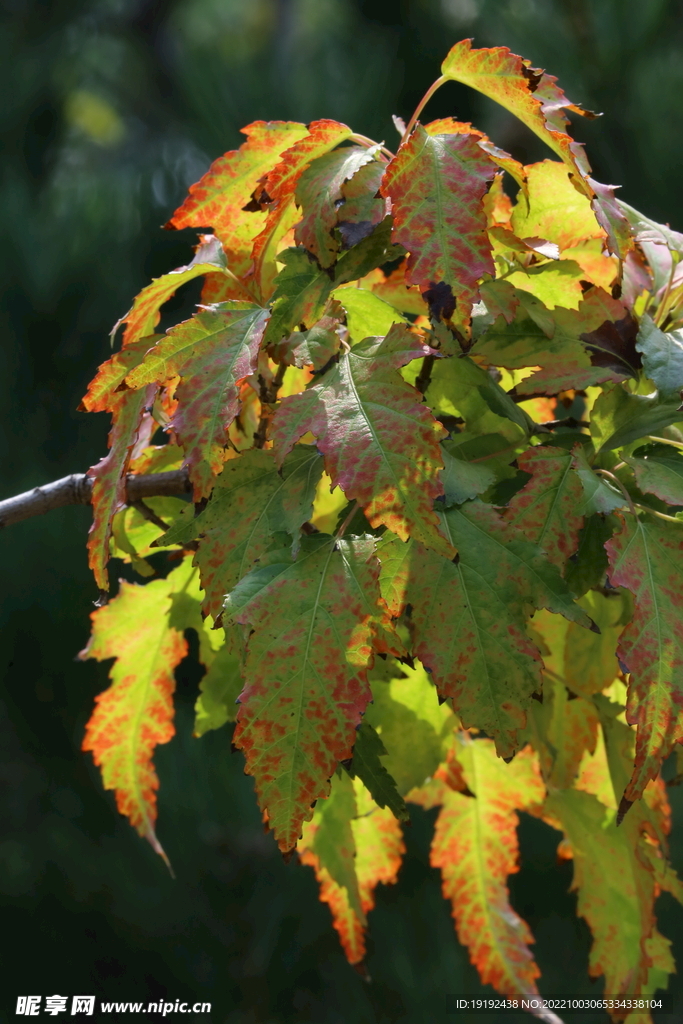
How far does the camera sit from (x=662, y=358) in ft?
0.99

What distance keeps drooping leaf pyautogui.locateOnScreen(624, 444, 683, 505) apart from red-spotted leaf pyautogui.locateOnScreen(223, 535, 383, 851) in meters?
0.10

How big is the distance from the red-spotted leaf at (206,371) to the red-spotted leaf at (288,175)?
0.12 feet

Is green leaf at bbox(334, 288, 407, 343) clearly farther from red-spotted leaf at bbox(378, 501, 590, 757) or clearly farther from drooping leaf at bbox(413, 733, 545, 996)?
drooping leaf at bbox(413, 733, 545, 996)

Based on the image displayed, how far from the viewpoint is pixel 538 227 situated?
14.4 inches

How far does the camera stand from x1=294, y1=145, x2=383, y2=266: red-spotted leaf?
30 cm

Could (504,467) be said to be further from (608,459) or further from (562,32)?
(562,32)

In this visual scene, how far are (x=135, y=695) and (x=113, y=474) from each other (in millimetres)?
Result: 138

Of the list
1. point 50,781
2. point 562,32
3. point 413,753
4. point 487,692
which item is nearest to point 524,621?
point 487,692

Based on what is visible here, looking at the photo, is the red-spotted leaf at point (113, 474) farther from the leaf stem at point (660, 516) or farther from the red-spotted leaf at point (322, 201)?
the leaf stem at point (660, 516)

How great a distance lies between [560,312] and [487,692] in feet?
0.56

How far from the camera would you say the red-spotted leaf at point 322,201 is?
298 millimetres

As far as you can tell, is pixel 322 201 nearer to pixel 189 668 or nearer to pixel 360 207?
pixel 360 207

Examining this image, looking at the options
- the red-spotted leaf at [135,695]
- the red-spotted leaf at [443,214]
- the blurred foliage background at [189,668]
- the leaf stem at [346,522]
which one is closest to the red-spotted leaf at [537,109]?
the red-spotted leaf at [443,214]

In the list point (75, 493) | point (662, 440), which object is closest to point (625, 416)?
point (662, 440)
